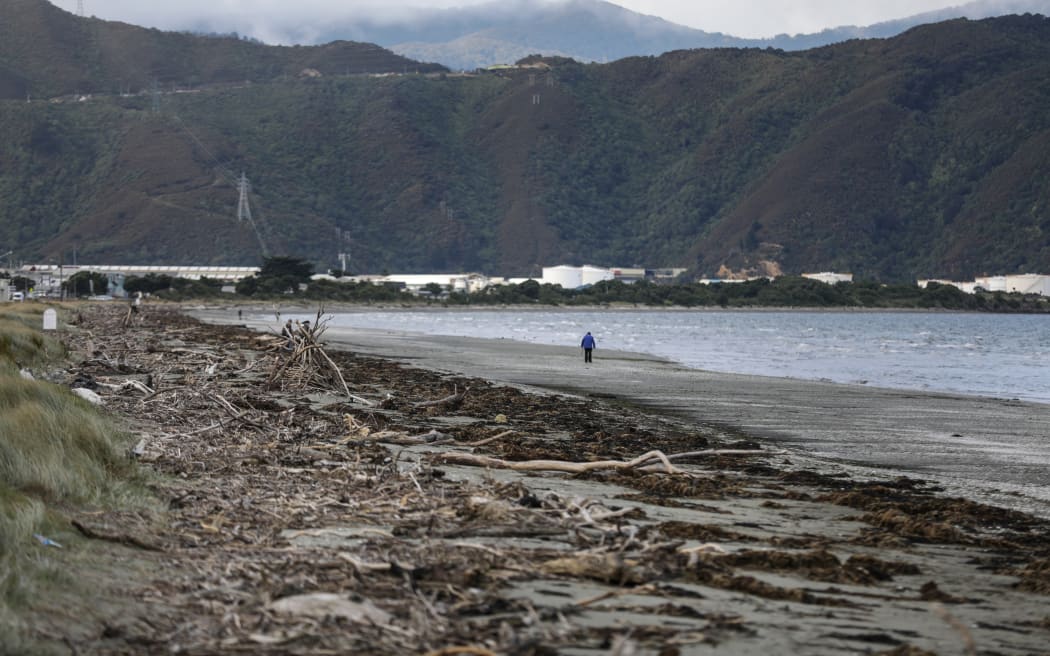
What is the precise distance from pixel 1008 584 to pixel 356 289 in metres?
146

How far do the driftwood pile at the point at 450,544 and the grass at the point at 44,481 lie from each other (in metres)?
0.31

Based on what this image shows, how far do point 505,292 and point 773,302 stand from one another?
3683 centimetres

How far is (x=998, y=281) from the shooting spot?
174625 mm

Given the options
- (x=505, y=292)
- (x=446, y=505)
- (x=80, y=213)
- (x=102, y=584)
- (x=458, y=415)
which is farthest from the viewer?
(x=80, y=213)

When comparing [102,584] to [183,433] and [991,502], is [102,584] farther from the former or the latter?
[991,502]

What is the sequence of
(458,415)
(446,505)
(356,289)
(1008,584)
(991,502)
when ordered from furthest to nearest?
(356,289) < (458,415) < (991,502) < (446,505) < (1008,584)

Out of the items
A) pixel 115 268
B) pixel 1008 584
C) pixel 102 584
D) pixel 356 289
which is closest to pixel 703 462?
pixel 1008 584

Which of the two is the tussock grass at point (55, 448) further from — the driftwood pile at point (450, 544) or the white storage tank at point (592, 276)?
the white storage tank at point (592, 276)

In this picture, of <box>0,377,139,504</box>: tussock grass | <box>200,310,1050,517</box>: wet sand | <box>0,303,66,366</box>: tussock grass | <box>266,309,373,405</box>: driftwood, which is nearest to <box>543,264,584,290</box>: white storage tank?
<box>200,310,1050,517</box>: wet sand

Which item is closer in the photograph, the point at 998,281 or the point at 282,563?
the point at 282,563

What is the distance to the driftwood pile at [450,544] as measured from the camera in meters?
5.36

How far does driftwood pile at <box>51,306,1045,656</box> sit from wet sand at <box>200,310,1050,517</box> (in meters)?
1.44

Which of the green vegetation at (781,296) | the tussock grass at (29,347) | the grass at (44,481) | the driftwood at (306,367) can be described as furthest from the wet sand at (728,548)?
the green vegetation at (781,296)

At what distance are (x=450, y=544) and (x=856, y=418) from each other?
42.4 ft
